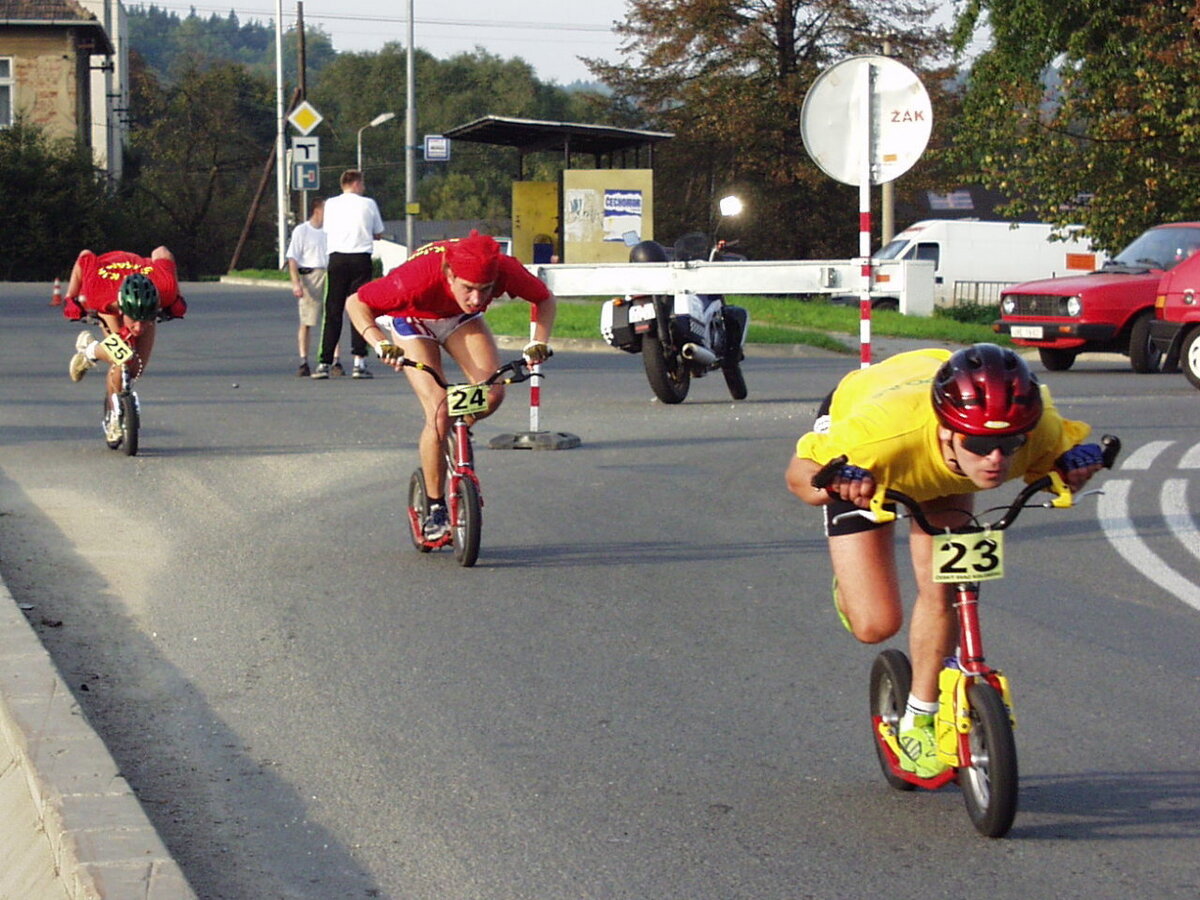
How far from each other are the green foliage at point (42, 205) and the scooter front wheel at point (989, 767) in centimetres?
5059

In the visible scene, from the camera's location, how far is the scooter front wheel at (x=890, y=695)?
17.0 ft

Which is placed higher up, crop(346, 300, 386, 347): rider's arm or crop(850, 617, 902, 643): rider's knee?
crop(346, 300, 386, 347): rider's arm

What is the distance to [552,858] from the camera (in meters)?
4.68

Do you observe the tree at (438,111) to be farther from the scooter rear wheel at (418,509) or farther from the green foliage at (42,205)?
the scooter rear wheel at (418,509)

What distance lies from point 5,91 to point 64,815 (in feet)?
186

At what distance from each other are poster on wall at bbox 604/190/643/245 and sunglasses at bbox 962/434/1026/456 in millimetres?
27329

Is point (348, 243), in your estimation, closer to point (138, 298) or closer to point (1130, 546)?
point (138, 298)

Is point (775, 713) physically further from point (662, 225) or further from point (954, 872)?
point (662, 225)

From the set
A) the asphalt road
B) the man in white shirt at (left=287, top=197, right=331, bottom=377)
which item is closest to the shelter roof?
the man in white shirt at (left=287, top=197, right=331, bottom=377)

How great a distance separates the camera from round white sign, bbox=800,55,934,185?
42.4ft

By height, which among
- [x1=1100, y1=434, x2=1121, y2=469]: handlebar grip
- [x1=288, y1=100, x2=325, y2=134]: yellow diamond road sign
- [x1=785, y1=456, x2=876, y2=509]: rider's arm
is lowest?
[x1=785, y1=456, x2=876, y2=509]: rider's arm

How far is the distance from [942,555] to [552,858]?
1.24 metres

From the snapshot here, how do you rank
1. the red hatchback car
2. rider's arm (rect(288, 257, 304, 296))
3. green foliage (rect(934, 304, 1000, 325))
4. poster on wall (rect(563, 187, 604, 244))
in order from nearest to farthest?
1. rider's arm (rect(288, 257, 304, 296))
2. the red hatchback car
3. poster on wall (rect(563, 187, 604, 244))
4. green foliage (rect(934, 304, 1000, 325))

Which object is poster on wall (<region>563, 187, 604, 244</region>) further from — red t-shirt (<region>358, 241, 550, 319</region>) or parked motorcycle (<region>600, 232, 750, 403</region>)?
red t-shirt (<region>358, 241, 550, 319</region>)
